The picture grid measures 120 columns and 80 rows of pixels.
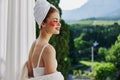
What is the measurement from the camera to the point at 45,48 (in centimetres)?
169

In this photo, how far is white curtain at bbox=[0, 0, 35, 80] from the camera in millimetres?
2277

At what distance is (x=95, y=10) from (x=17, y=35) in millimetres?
745

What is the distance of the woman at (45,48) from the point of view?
5.48ft

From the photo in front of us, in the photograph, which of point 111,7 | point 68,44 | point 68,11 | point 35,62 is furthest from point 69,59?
point 35,62

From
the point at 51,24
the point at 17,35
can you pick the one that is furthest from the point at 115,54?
the point at 51,24

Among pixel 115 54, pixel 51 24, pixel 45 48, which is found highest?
pixel 51 24

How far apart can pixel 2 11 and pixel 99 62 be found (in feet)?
3.14

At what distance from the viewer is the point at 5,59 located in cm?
245

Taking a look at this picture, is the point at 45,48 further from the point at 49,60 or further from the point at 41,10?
the point at 41,10

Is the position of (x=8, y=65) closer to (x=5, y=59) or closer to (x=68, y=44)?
(x=5, y=59)

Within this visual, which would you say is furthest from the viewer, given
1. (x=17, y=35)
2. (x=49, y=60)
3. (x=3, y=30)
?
(x=3, y=30)

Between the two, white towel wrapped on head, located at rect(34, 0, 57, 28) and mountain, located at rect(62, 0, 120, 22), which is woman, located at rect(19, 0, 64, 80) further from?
mountain, located at rect(62, 0, 120, 22)

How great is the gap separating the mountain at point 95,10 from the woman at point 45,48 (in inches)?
34.2

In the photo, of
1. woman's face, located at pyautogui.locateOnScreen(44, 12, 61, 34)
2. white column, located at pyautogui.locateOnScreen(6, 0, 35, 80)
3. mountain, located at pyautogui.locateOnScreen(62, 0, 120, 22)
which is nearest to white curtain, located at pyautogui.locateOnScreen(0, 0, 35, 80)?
white column, located at pyautogui.locateOnScreen(6, 0, 35, 80)
